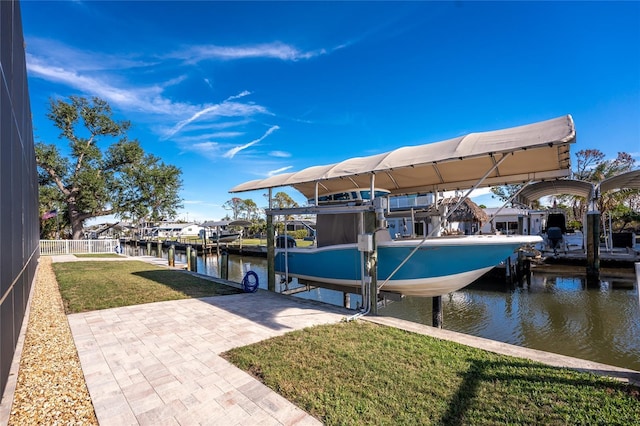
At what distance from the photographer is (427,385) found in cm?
299

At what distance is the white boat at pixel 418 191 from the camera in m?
4.77

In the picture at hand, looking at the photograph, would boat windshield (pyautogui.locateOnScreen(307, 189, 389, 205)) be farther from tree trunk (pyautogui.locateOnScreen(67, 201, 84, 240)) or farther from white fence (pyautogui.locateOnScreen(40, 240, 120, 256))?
tree trunk (pyautogui.locateOnScreen(67, 201, 84, 240))

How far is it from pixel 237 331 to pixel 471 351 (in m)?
3.22

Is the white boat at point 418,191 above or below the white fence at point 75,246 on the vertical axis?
above

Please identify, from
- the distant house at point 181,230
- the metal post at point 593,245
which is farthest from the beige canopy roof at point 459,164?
the distant house at point 181,230

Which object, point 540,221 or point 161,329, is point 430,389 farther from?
point 540,221

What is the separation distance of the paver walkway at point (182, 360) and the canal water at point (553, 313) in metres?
2.37

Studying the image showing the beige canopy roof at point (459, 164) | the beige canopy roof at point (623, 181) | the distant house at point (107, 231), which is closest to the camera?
the beige canopy roof at point (459, 164)

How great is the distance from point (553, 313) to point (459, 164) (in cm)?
639

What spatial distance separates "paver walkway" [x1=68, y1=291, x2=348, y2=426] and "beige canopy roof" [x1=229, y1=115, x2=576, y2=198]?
9.78 ft

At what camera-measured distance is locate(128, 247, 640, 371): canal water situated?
6.86 m

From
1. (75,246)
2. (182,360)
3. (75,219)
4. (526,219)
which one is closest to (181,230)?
(75,219)

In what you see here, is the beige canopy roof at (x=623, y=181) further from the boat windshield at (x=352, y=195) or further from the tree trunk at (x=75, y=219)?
the tree trunk at (x=75, y=219)

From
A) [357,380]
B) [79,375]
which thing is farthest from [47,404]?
[357,380]
